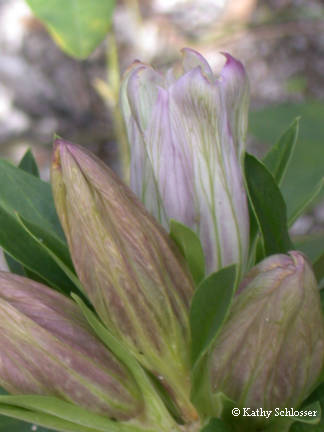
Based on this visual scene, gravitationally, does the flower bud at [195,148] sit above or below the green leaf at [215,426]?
above

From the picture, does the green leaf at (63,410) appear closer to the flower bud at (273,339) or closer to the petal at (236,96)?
the flower bud at (273,339)

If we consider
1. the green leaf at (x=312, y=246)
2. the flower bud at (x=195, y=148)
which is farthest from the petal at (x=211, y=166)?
the green leaf at (x=312, y=246)

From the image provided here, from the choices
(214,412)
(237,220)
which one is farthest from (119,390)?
(237,220)

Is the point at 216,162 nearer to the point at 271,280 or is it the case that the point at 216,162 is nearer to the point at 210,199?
the point at 210,199

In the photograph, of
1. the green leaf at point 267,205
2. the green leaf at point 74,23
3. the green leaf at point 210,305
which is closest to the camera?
the green leaf at point 210,305

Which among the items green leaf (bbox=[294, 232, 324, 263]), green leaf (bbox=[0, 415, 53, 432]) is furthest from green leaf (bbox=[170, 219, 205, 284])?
green leaf (bbox=[294, 232, 324, 263])

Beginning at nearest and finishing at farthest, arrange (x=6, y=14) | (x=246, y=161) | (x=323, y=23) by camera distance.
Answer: (x=246, y=161) < (x=323, y=23) < (x=6, y=14)

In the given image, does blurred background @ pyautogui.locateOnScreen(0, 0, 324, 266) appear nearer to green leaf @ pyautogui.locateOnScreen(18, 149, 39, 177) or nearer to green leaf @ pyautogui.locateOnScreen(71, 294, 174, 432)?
green leaf @ pyautogui.locateOnScreen(18, 149, 39, 177)

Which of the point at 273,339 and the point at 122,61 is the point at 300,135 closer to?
the point at 273,339
